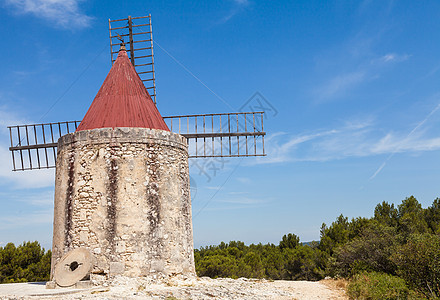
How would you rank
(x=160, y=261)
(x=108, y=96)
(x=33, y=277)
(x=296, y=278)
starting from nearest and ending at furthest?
(x=160, y=261) → (x=108, y=96) → (x=33, y=277) → (x=296, y=278)

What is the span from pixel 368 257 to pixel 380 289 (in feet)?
15.3

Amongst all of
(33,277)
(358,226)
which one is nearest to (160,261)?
(33,277)

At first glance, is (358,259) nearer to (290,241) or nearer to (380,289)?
(380,289)

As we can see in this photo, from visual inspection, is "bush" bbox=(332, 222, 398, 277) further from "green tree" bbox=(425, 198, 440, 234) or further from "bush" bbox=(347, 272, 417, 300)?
"green tree" bbox=(425, 198, 440, 234)

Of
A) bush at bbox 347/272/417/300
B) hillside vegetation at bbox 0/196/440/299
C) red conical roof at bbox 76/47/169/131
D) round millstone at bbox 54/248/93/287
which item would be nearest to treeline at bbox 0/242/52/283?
hillside vegetation at bbox 0/196/440/299

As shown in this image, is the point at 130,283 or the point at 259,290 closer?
the point at 130,283

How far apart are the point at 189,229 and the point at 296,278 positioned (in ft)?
46.1

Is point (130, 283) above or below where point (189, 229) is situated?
below

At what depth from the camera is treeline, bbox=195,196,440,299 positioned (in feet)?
31.9

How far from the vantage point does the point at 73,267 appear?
900cm

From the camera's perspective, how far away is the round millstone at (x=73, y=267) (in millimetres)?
8633

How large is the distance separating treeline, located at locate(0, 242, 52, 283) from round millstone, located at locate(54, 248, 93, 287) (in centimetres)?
661

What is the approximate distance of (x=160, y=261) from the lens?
929 centimetres

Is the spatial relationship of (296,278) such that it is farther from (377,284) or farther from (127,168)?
(127,168)
